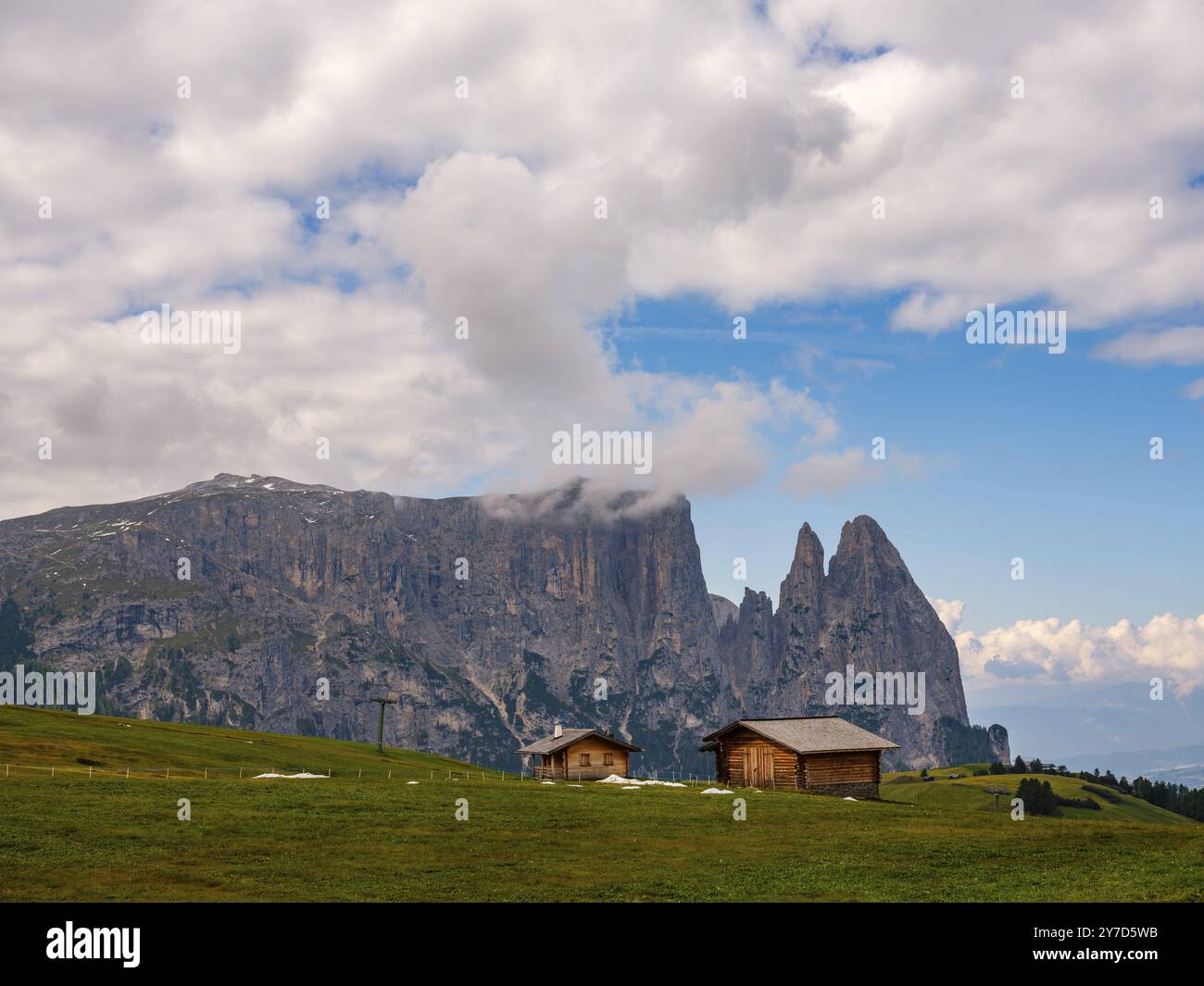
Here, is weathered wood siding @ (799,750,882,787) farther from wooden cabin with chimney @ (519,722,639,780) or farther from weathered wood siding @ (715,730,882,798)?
wooden cabin with chimney @ (519,722,639,780)

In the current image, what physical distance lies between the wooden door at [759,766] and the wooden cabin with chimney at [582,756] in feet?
50.3

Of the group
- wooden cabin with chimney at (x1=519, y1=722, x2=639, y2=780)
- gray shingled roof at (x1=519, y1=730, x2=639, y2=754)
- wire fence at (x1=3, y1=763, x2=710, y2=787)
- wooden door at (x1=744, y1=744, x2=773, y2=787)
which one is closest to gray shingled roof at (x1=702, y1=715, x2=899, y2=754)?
wooden door at (x1=744, y1=744, x2=773, y2=787)

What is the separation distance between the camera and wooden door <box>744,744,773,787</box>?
84812 millimetres

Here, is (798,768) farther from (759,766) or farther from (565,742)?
(565,742)

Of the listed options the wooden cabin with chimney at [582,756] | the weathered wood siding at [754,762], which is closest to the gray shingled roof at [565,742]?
the wooden cabin with chimney at [582,756]

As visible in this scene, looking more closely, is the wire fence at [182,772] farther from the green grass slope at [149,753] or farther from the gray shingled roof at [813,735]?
the gray shingled roof at [813,735]

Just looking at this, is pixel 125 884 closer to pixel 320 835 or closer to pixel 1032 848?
pixel 320 835

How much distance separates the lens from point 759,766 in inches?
3376

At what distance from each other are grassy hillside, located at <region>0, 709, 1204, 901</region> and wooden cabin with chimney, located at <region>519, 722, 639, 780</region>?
3857cm

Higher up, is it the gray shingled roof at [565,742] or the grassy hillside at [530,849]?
the grassy hillside at [530,849]

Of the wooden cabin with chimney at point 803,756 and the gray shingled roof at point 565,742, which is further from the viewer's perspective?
the gray shingled roof at point 565,742

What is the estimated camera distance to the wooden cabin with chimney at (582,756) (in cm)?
10050

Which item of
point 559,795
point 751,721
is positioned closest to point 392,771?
point 751,721

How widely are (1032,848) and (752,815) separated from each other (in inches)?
638
